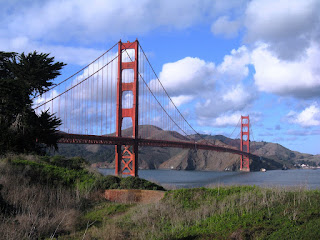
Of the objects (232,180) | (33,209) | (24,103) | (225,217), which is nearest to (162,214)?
(225,217)

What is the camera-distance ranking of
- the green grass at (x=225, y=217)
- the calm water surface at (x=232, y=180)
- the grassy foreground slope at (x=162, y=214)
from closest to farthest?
the green grass at (x=225, y=217), the grassy foreground slope at (x=162, y=214), the calm water surface at (x=232, y=180)

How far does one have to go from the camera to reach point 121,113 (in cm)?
4578

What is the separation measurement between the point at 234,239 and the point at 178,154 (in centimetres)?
11720


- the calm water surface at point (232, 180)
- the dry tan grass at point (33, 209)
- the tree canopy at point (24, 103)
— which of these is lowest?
the calm water surface at point (232, 180)

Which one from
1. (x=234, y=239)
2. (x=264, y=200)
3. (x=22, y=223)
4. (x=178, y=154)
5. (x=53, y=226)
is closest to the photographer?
(x=234, y=239)

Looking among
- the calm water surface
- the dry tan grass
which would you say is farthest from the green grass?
the calm water surface

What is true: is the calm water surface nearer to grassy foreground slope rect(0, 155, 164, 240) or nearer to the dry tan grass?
grassy foreground slope rect(0, 155, 164, 240)

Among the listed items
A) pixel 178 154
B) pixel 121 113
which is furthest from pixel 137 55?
pixel 178 154

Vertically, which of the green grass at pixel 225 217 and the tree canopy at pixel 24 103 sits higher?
the tree canopy at pixel 24 103

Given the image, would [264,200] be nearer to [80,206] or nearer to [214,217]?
[214,217]

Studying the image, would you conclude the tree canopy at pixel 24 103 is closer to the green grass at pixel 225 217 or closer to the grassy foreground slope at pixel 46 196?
the grassy foreground slope at pixel 46 196

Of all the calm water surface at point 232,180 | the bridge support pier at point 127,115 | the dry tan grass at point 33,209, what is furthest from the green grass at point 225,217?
the bridge support pier at point 127,115

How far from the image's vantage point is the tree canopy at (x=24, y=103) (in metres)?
23.0

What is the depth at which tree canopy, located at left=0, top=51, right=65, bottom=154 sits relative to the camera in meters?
23.0
